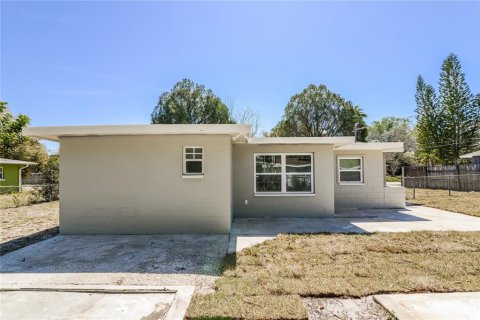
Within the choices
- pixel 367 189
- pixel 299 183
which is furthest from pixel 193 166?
pixel 367 189

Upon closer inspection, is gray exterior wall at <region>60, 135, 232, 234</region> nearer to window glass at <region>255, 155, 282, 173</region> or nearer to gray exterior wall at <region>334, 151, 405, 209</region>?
window glass at <region>255, 155, 282, 173</region>

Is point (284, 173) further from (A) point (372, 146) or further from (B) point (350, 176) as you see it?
(A) point (372, 146)


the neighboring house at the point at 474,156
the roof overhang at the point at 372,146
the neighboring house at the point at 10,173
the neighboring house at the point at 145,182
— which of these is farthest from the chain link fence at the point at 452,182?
the neighboring house at the point at 10,173

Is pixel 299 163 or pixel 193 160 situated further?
pixel 299 163

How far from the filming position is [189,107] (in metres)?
27.0

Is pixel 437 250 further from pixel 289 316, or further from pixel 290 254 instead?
pixel 289 316

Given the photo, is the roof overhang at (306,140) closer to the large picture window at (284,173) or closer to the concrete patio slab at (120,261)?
the large picture window at (284,173)

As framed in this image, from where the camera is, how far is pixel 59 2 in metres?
7.70

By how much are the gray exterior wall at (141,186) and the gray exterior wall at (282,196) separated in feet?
7.38

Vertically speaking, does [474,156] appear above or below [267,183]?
above

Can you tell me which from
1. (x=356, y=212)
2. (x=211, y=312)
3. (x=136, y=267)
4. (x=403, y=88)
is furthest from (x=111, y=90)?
(x=403, y=88)

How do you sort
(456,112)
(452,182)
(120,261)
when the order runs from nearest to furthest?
(120,261) → (452,182) → (456,112)

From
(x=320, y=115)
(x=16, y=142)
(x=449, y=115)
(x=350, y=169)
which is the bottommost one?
(x=350, y=169)

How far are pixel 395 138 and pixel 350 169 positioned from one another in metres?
29.9
